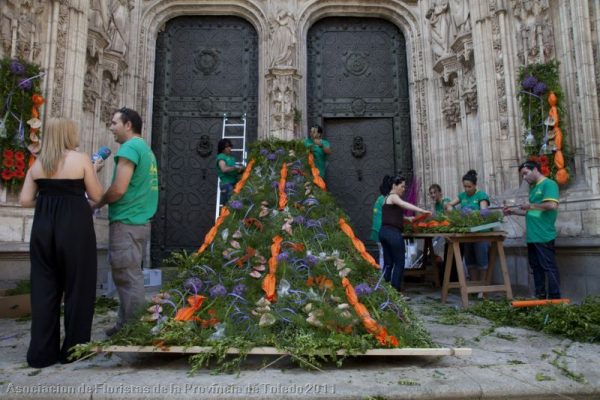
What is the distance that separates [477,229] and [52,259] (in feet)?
13.7

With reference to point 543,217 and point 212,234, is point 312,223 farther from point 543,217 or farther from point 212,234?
point 543,217

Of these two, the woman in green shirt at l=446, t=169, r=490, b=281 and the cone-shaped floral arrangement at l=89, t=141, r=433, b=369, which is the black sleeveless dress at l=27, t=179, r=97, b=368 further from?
the woman in green shirt at l=446, t=169, r=490, b=281

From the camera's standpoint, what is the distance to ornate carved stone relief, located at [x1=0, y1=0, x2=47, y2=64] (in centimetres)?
602

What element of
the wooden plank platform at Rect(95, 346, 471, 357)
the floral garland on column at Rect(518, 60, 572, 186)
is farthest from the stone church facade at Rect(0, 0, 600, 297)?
the wooden plank platform at Rect(95, 346, 471, 357)

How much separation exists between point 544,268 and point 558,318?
1263 millimetres

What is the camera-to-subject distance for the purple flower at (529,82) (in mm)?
6422

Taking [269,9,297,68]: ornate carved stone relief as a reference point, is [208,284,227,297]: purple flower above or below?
below

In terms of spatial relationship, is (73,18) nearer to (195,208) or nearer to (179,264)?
(195,208)

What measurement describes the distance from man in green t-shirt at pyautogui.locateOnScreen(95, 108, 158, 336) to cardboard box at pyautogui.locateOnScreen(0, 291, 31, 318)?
2025mm

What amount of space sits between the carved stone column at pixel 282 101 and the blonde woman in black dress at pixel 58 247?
5731 mm

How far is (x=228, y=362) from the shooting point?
2656mm

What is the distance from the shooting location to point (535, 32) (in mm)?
6703

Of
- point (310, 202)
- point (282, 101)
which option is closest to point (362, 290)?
point (310, 202)

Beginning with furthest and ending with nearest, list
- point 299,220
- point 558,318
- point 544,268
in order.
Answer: point 544,268 → point 299,220 → point 558,318
